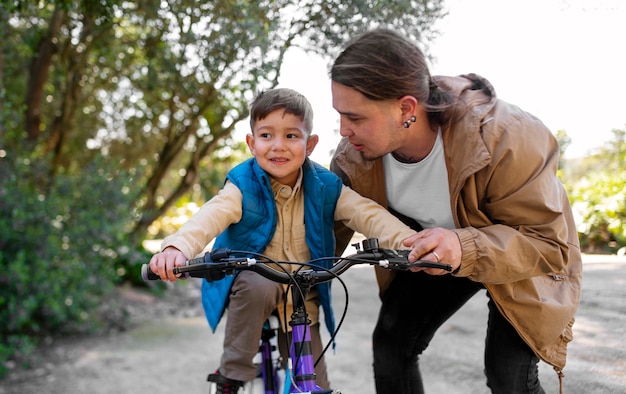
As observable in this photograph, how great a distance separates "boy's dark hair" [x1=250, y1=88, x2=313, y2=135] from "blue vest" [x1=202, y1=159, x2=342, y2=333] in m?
0.20

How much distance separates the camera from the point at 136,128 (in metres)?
8.17

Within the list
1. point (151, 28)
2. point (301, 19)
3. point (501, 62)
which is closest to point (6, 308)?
point (151, 28)

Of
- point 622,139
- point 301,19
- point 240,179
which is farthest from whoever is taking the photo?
point 622,139

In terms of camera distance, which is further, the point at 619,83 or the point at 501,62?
the point at 619,83

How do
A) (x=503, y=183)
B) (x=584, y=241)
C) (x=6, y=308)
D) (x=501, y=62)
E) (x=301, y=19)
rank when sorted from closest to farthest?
(x=503, y=183)
(x=301, y=19)
(x=501, y=62)
(x=6, y=308)
(x=584, y=241)

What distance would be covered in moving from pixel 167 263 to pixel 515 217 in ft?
Answer: 3.90

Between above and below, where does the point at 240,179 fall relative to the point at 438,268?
above

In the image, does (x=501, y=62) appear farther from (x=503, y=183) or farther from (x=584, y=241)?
(x=584, y=241)

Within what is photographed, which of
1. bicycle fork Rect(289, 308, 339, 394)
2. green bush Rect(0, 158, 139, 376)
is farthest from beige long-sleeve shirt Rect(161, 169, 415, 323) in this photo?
green bush Rect(0, 158, 139, 376)

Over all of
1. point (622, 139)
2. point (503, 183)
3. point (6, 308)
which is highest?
point (622, 139)

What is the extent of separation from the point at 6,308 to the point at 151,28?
2.71 meters

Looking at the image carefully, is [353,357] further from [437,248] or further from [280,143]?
[437,248]

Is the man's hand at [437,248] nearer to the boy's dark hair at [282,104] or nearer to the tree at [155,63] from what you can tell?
the boy's dark hair at [282,104]

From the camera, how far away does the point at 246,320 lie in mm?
2426
